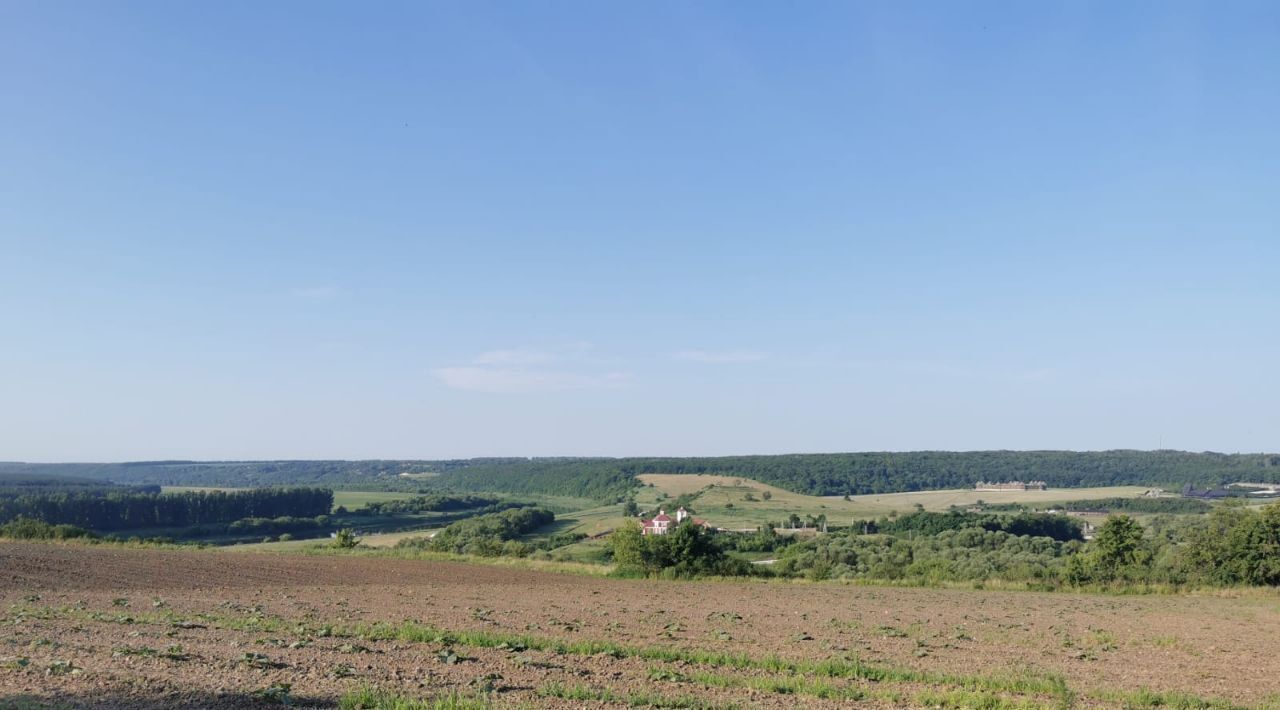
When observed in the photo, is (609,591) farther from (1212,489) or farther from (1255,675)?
(1212,489)

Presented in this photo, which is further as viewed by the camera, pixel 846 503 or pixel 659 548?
pixel 846 503

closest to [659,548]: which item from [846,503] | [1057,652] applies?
[1057,652]

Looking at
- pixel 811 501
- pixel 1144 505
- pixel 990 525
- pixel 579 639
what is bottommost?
pixel 811 501

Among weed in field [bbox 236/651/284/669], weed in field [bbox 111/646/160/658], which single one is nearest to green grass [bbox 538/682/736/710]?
weed in field [bbox 236/651/284/669]

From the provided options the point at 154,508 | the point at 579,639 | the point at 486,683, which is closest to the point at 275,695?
the point at 486,683

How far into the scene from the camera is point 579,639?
20.1m

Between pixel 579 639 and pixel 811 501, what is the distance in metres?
150

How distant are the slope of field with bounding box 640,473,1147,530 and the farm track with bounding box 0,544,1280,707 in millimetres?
91042

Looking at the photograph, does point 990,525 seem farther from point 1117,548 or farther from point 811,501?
point 811,501

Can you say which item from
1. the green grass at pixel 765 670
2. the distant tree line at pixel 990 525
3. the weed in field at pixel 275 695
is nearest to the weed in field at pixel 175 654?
the weed in field at pixel 275 695

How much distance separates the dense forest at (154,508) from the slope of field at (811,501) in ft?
248

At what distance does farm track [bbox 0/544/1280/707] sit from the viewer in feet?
41.8

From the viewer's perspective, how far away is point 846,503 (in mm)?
168375

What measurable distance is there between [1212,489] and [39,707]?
208 meters
